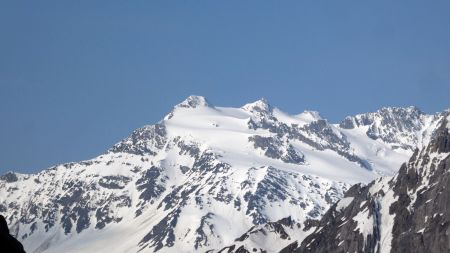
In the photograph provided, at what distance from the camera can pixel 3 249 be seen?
9019 centimetres

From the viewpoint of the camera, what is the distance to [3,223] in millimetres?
94312

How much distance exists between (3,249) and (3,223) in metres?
4.57
